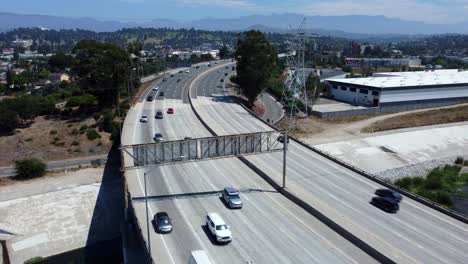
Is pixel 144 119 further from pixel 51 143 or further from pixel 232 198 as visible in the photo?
pixel 232 198

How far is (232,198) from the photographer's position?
115 feet

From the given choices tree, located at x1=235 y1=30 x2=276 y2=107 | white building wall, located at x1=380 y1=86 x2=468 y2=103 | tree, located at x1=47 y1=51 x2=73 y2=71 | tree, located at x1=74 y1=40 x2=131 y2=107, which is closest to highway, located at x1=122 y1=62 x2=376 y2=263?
tree, located at x1=235 y1=30 x2=276 y2=107

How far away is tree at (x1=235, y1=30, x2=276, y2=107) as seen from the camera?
7831cm

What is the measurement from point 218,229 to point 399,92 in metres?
79.3

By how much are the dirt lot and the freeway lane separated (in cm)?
3049

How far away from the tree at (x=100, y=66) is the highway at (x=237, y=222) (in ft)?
119

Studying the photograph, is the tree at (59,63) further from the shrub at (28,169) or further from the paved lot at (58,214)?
the paved lot at (58,214)

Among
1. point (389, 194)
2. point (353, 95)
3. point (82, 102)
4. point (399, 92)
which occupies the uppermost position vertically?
point (399, 92)

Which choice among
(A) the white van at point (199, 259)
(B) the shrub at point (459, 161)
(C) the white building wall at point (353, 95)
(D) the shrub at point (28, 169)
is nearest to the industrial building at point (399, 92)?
(C) the white building wall at point (353, 95)

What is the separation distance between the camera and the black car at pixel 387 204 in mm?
34656

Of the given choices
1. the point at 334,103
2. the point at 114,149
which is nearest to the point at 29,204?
the point at 114,149

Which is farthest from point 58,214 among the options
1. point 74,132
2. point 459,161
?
point 459,161

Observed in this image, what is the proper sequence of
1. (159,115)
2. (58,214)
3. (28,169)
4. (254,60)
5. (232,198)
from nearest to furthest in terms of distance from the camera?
(232,198)
(58,214)
(28,169)
(159,115)
(254,60)

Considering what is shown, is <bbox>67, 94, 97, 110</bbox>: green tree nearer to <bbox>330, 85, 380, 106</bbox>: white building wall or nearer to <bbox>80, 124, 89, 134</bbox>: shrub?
<bbox>80, 124, 89, 134</bbox>: shrub
